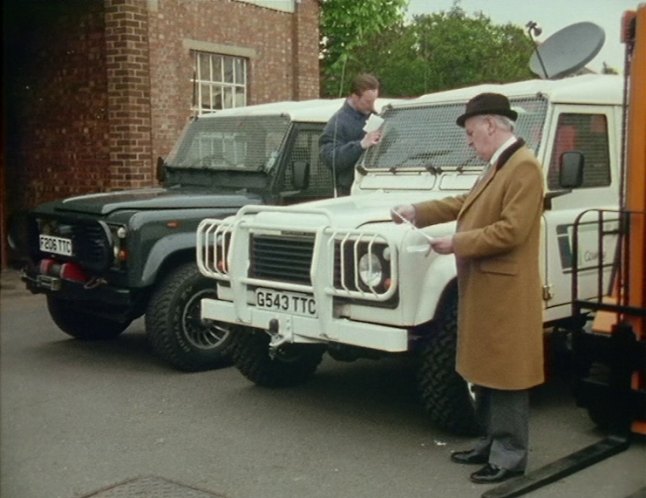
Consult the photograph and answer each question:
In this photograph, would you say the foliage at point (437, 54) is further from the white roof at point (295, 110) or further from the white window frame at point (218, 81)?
the white roof at point (295, 110)

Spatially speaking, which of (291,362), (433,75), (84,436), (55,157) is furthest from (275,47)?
(84,436)

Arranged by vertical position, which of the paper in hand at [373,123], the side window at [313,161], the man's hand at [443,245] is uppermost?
the paper in hand at [373,123]

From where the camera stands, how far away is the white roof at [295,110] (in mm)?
6715

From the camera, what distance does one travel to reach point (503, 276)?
3953 mm

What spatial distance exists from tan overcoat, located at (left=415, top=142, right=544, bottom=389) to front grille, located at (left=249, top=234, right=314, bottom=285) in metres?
0.97

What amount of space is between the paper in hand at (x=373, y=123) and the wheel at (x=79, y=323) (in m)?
2.29

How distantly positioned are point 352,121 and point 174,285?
153 cm

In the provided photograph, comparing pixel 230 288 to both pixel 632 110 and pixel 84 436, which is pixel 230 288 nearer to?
pixel 84 436

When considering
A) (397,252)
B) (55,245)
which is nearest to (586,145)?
(397,252)

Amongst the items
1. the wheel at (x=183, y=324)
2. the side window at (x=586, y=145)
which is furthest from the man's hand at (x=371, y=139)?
the wheel at (x=183, y=324)

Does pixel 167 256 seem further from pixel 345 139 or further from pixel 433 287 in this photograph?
pixel 433 287

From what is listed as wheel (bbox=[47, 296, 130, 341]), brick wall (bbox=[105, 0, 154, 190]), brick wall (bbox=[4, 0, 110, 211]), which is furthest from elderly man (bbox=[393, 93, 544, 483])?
wheel (bbox=[47, 296, 130, 341])

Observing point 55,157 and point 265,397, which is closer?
point 55,157

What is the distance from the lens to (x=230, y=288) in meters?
5.27
